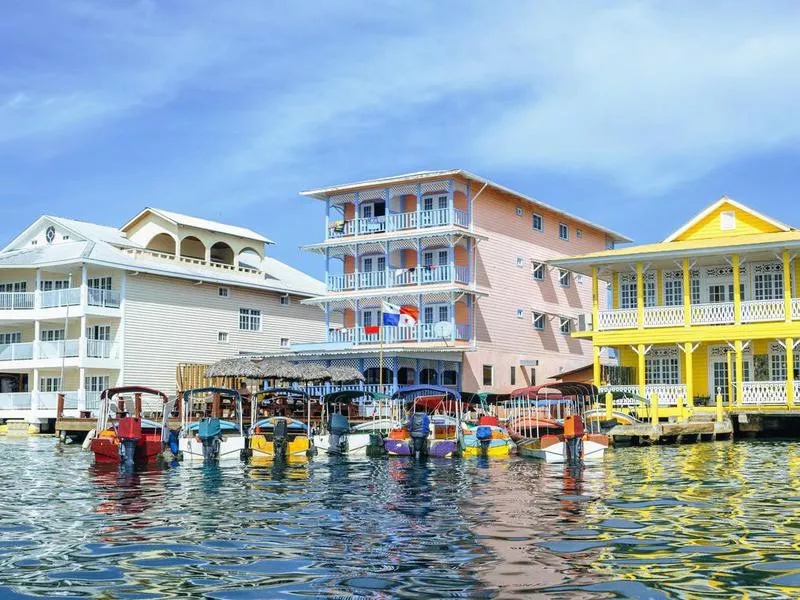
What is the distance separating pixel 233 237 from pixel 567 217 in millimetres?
20274

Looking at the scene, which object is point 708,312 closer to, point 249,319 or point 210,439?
point 210,439

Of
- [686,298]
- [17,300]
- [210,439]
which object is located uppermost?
[17,300]

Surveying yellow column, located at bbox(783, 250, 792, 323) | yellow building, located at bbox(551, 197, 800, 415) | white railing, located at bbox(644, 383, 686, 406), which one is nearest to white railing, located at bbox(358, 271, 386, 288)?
yellow building, located at bbox(551, 197, 800, 415)

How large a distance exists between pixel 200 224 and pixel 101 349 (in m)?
9.88

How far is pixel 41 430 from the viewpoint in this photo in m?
51.8

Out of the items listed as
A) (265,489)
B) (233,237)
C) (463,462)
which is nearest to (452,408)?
(463,462)

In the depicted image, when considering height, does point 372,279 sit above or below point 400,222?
below

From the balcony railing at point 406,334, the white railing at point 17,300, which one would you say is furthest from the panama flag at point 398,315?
the white railing at point 17,300

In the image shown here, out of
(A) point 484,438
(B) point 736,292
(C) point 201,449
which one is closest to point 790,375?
(B) point 736,292

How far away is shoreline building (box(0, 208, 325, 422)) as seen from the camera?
5169 centimetres

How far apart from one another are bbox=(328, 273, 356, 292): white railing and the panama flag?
404 cm

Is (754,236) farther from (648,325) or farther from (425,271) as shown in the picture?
(425,271)

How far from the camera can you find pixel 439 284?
167ft

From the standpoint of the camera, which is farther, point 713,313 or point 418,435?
point 713,313
